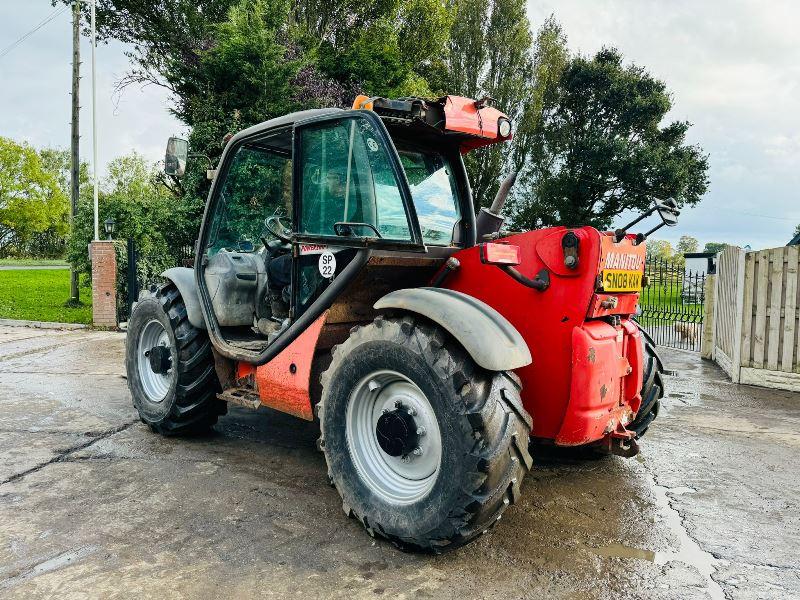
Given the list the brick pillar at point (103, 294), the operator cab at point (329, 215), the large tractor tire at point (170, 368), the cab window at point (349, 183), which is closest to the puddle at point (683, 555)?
the operator cab at point (329, 215)

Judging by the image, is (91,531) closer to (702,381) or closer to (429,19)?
(702,381)

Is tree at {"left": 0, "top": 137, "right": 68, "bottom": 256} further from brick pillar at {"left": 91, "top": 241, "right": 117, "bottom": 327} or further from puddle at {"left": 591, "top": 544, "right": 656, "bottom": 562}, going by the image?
puddle at {"left": 591, "top": 544, "right": 656, "bottom": 562}

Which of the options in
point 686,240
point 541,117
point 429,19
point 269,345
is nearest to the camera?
point 269,345

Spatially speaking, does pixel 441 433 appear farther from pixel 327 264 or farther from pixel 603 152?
pixel 603 152

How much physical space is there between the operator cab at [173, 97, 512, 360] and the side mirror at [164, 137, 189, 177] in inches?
12.7

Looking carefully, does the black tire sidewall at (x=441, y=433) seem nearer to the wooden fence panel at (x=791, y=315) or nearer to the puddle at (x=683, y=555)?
the puddle at (x=683, y=555)

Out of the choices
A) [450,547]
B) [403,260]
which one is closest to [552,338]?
[403,260]

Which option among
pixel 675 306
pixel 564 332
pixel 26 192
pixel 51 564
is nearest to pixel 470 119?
pixel 564 332

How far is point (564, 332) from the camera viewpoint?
10.5ft

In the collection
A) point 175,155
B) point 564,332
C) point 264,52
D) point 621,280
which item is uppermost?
point 264,52

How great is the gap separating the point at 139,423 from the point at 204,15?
18.4 metres

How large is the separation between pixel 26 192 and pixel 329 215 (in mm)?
56393

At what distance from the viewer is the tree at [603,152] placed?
2866 cm

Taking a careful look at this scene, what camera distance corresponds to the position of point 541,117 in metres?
29.8
